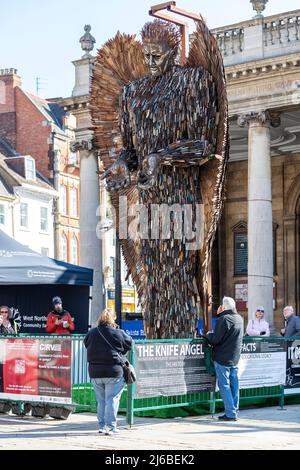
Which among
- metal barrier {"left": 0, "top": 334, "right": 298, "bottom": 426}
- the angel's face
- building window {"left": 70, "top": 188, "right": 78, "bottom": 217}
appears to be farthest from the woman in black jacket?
building window {"left": 70, "top": 188, "right": 78, "bottom": 217}

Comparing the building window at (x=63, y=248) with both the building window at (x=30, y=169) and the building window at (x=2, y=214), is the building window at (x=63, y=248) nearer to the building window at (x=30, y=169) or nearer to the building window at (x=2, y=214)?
the building window at (x=30, y=169)

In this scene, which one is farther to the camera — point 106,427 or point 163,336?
point 163,336

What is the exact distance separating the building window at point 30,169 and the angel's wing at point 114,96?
158 feet

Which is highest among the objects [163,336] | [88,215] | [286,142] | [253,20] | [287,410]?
[253,20]

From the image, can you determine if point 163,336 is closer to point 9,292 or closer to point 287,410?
point 287,410

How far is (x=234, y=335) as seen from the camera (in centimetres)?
1477

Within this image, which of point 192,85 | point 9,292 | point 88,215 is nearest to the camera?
point 192,85

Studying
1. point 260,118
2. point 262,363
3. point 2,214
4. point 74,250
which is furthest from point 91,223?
point 74,250

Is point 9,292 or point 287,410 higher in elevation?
point 9,292

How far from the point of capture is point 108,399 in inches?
510

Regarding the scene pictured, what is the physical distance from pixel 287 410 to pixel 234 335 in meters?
2.71

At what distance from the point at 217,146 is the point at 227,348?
2970 mm

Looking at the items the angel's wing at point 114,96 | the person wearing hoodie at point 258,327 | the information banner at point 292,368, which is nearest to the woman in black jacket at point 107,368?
the angel's wing at point 114,96
